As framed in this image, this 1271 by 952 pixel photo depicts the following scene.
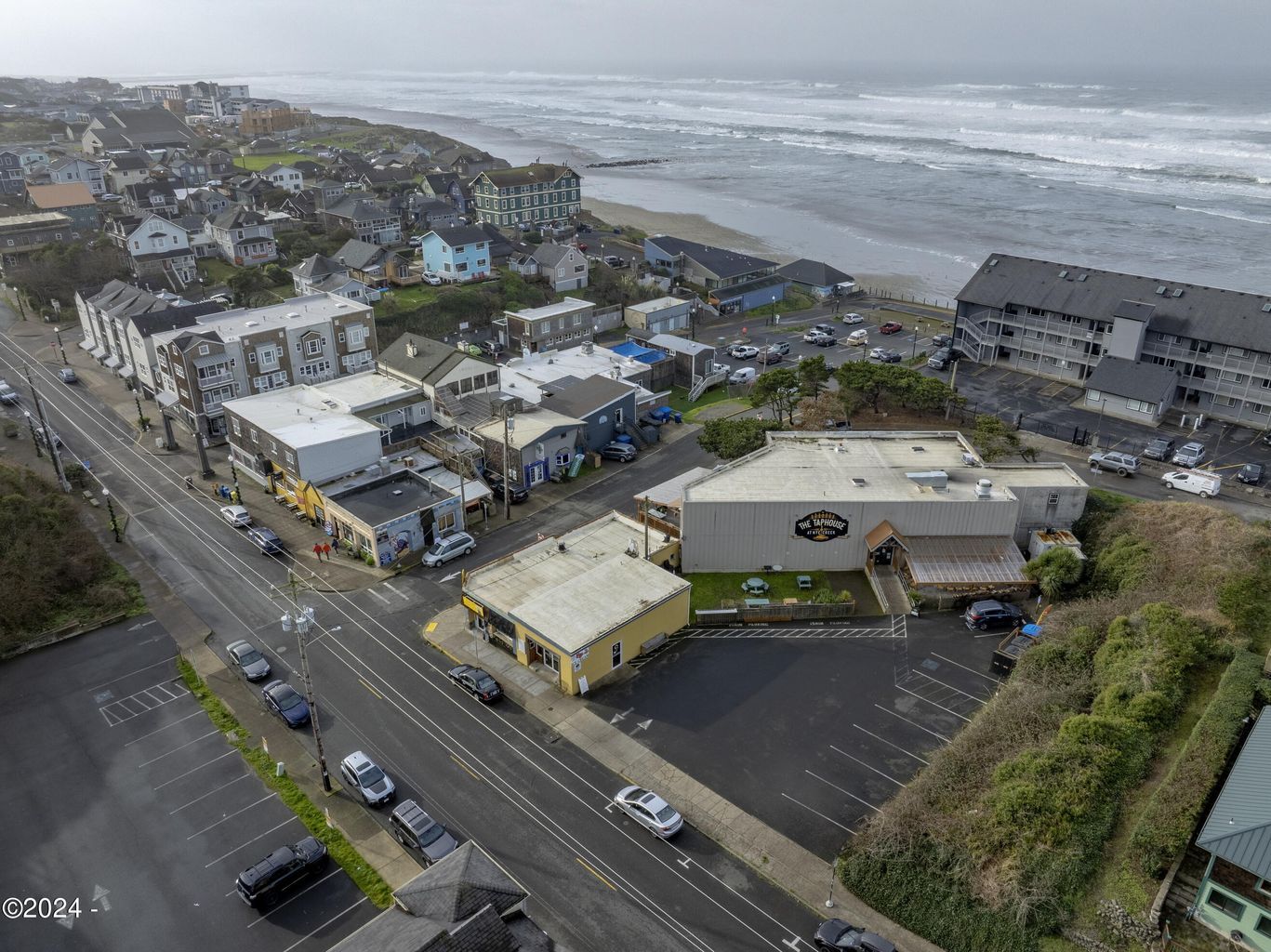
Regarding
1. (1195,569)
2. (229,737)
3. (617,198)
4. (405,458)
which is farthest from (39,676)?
(617,198)

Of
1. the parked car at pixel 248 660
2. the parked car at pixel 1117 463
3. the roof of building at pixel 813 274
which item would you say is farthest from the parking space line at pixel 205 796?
the roof of building at pixel 813 274

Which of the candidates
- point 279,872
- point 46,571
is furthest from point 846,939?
point 46,571

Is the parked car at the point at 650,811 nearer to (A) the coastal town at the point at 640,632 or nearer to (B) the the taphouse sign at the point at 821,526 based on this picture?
(A) the coastal town at the point at 640,632

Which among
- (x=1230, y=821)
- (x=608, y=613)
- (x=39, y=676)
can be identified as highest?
(x=1230, y=821)

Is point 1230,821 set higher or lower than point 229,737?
higher

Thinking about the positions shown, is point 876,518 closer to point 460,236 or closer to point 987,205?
point 460,236

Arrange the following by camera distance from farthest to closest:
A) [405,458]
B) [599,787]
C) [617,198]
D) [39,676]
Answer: [617,198], [405,458], [39,676], [599,787]

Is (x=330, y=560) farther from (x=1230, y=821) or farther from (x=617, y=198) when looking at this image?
(x=617, y=198)

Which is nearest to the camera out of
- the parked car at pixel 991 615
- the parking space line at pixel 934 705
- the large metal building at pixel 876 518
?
the parking space line at pixel 934 705
